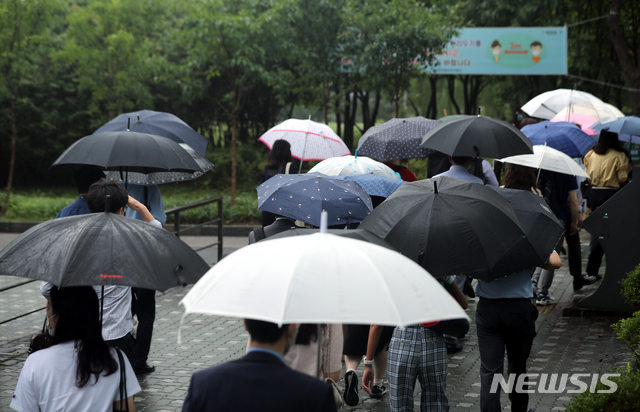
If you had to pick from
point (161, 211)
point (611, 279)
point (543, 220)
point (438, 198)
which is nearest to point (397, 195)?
point (438, 198)

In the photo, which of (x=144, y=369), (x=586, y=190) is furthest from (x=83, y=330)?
(x=586, y=190)

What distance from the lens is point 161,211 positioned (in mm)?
A: 6727

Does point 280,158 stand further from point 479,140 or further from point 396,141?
point 479,140

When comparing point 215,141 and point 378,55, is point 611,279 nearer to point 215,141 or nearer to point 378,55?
point 378,55

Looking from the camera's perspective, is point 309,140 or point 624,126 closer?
point 309,140

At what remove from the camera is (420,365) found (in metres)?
4.31

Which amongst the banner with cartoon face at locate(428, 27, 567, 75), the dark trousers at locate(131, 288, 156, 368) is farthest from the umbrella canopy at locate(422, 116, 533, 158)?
the banner with cartoon face at locate(428, 27, 567, 75)

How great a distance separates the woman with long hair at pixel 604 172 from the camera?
382 inches

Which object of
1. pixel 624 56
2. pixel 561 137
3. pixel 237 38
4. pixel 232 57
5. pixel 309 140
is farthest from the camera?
pixel 624 56

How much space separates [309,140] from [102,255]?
679cm

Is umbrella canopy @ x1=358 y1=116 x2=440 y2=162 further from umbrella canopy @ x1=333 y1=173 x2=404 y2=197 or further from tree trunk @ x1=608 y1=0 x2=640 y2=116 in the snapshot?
tree trunk @ x1=608 y1=0 x2=640 y2=116

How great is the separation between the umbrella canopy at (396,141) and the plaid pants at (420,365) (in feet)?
14.0

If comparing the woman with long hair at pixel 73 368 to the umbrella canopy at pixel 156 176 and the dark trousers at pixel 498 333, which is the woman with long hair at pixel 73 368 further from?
the umbrella canopy at pixel 156 176

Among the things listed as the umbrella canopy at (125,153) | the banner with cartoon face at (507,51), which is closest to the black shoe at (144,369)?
the umbrella canopy at (125,153)
